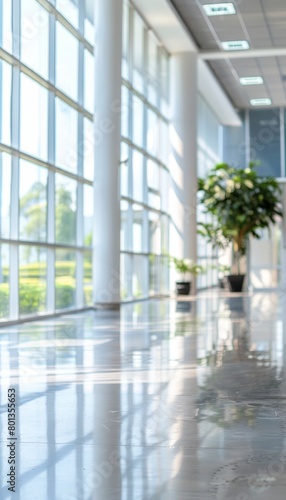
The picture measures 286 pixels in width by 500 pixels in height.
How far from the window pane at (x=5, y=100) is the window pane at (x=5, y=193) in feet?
1.11

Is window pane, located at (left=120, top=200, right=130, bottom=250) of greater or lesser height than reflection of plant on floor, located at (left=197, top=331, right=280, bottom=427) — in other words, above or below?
above

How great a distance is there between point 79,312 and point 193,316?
2694 mm

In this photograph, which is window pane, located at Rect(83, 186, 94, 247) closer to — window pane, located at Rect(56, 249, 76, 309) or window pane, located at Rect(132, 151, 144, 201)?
window pane, located at Rect(56, 249, 76, 309)

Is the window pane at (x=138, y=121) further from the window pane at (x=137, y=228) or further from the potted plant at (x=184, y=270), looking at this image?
the potted plant at (x=184, y=270)

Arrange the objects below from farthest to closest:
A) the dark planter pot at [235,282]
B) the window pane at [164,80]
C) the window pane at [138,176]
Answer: the dark planter pot at [235,282] < the window pane at [164,80] < the window pane at [138,176]

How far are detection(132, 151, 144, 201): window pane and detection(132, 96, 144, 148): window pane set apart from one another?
37cm

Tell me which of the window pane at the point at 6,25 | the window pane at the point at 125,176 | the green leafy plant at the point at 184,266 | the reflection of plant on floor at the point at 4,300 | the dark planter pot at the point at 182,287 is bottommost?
the reflection of plant on floor at the point at 4,300

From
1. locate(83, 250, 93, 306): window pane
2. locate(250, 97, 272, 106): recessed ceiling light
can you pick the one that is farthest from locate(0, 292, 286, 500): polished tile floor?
locate(250, 97, 272, 106): recessed ceiling light

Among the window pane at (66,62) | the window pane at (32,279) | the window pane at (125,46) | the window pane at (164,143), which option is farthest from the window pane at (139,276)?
the window pane at (32,279)

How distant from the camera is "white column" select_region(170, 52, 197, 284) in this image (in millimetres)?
24844

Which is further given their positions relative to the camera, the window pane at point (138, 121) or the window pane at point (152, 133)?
the window pane at point (152, 133)

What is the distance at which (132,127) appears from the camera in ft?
70.4

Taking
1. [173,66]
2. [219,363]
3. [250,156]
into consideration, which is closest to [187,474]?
[219,363]

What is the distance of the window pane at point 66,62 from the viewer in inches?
640
